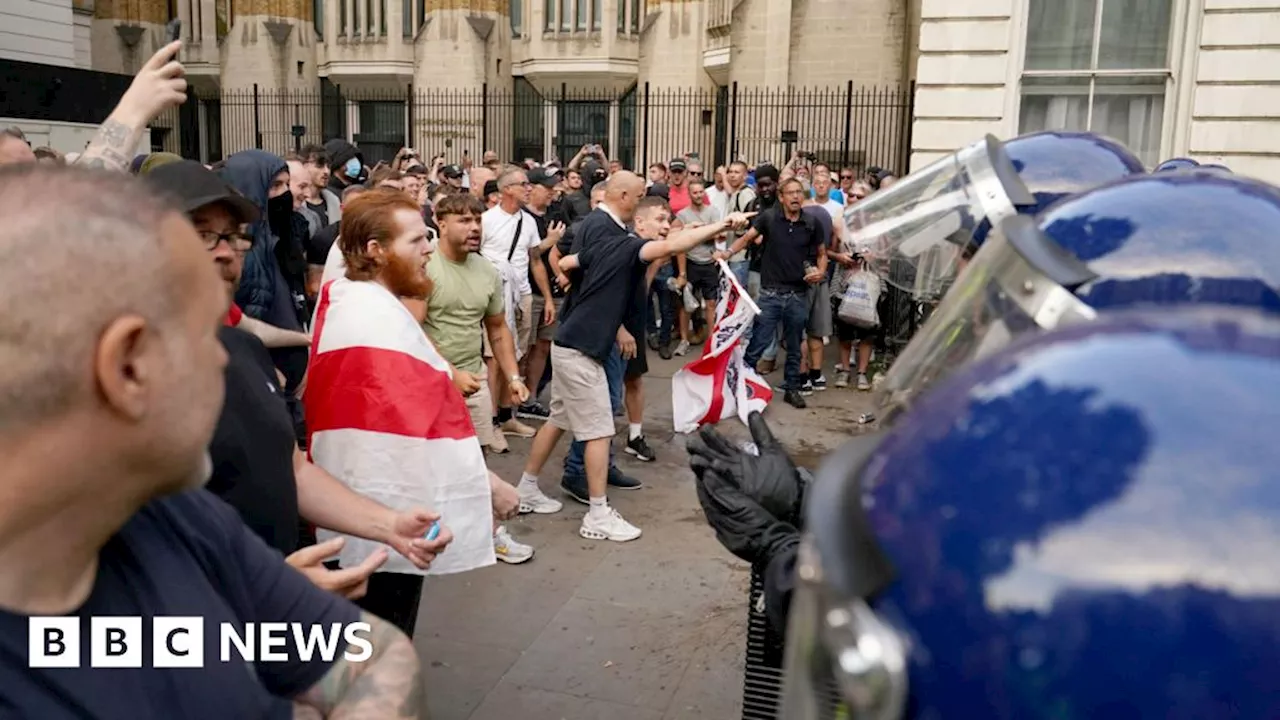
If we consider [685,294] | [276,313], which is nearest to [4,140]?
[276,313]

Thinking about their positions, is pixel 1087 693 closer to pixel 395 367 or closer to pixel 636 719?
pixel 395 367

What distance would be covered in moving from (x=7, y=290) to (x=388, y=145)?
1408 inches

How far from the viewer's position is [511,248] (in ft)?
26.6

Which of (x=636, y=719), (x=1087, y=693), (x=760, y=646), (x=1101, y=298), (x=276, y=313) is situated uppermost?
(x=1101, y=298)

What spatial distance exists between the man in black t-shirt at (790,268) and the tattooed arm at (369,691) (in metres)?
7.54

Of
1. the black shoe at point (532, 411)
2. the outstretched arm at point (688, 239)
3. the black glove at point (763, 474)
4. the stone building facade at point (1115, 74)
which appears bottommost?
the black shoe at point (532, 411)

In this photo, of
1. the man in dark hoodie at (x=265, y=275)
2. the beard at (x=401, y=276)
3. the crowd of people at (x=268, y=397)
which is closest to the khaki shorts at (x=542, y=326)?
the crowd of people at (x=268, y=397)

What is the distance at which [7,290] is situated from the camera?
3.82ft

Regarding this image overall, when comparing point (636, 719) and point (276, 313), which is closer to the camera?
point (636, 719)

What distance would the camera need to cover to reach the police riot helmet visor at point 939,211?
2760 millimetres

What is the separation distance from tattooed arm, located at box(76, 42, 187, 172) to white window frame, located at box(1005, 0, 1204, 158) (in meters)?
9.37

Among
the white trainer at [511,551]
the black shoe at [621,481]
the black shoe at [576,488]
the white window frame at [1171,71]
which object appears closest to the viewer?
the white trainer at [511,551]

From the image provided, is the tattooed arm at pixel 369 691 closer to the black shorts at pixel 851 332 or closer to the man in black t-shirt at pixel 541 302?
the man in black t-shirt at pixel 541 302

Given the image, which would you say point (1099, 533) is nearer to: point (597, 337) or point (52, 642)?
point (52, 642)
